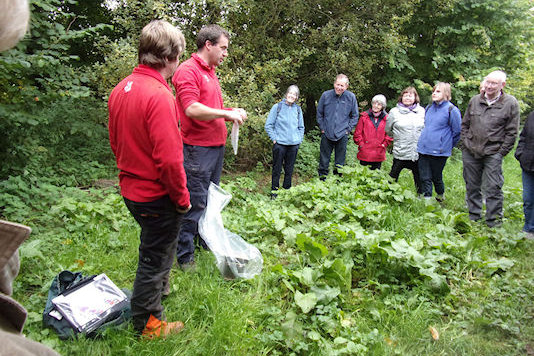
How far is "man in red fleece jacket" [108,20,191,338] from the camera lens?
2.23 m

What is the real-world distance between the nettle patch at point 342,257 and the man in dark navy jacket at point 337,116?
1704 mm

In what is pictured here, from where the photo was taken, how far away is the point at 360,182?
6293 millimetres

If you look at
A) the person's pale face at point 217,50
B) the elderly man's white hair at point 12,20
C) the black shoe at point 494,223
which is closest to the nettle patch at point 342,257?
the black shoe at point 494,223

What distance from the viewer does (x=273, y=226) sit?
4344 mm

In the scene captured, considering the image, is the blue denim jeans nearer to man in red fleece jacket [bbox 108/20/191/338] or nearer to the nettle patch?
the nettle patch

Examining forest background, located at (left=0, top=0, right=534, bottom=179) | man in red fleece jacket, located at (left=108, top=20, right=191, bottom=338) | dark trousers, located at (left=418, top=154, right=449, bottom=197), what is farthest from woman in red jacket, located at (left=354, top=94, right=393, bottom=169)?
man in red fleece jacket, located at (left=108, top=20, right=191, bottom=338)

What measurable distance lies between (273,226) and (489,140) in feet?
10.9

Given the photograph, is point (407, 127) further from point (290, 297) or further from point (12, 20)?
point (12, 20)

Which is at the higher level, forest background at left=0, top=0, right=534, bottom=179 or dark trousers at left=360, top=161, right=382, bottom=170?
forest background at left=0, top=0, right=534, bottom=179

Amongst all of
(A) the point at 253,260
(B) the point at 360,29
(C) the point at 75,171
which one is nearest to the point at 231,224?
(A) the point at 253,260

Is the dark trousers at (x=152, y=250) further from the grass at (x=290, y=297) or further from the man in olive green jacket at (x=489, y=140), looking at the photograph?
the man in olive green jacket at (x=489, y=140)

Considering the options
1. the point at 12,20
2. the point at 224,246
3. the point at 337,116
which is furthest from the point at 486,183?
the point at 12,20

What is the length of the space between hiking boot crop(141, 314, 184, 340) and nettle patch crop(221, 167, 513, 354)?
67cm

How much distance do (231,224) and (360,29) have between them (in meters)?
6.90
